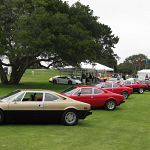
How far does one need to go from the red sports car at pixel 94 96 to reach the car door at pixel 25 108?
670cm

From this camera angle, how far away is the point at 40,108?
16.6 m

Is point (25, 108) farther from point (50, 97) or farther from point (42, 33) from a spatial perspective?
point (42, 33)

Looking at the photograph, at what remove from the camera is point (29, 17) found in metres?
→ 45.9

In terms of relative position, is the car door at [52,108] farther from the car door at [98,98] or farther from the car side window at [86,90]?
the car door at [98,98]

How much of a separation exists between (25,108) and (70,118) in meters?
1.76

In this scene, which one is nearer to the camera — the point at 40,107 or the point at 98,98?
the point at 40,107

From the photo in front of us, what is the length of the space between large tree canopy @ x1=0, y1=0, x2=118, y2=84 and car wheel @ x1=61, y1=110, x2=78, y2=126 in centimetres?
2684

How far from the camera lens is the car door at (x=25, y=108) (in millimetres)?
16281

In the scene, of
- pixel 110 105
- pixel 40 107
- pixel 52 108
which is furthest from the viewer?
pixel 110 105

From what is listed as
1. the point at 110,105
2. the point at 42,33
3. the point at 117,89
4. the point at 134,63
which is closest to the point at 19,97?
the point at 110,105

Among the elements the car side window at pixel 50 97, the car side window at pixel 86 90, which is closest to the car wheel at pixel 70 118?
the car side window at pixel 50 97

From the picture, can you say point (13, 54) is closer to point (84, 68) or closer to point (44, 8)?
point (44, 8)

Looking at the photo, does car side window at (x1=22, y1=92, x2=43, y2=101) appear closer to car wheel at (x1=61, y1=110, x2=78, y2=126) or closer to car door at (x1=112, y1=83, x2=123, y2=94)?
car wheel at (x1=61, y1=110, x2=78, y2=126)

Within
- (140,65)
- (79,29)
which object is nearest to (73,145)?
(79,29)
